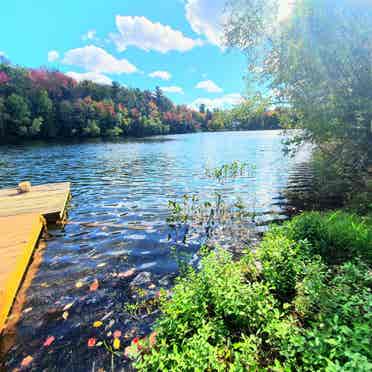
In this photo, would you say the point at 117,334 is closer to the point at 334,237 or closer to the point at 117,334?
the point at 117,334

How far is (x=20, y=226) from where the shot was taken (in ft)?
Answer: 19.9

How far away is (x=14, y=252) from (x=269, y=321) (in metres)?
5.25

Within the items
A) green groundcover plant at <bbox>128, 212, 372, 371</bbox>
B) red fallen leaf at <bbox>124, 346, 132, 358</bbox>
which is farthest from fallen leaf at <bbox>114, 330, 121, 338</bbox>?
green groundcover plant at <bbox>128, 212, 372, 371</bbox>

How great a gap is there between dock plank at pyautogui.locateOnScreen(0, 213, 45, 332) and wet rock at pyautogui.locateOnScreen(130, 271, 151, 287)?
212 centimetres

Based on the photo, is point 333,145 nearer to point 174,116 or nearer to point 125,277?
point 125,277

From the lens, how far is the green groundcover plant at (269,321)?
2.01 meters

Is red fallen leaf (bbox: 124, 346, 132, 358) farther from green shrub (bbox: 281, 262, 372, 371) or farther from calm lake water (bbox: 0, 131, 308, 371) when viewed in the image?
green shrub (bbox: 281, 262, 372, 371)

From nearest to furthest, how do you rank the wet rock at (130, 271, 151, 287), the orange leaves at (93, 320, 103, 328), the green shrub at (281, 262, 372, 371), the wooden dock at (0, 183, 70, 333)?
1. the green shrub at (281, 262, 372, 371)
2. the orange leaves at (93, 320, 103, 328)
3. the wooden dock at (0, 183, 70, 333)
4. the wet rock at (130, 271, 151, 287)

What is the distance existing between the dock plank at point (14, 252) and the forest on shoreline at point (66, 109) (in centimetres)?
3717

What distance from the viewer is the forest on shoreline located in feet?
185

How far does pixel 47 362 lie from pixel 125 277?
6.42 ft

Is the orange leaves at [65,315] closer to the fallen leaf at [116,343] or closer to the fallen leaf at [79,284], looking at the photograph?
the fallen leaf at [79,284]

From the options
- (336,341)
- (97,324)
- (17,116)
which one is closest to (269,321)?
(336,341)

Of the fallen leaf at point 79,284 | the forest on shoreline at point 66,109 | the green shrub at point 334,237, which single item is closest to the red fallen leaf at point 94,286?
the fallen leaf at point 79,284
